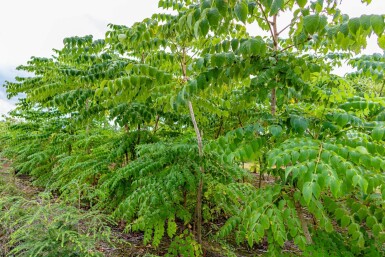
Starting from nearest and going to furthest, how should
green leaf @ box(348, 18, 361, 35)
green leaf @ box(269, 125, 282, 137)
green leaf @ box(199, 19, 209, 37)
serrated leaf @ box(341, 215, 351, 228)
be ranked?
green leaf @ box(348, 18, 361, 35), green leaf @ box(199, 19, 209, 37), green leaf @ box(269, 125, 282, 137), serrated leaf @ box(341, 215, 351, 228)

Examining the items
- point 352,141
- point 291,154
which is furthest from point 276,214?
point 352,141

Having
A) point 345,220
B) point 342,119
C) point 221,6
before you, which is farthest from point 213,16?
point 345,220

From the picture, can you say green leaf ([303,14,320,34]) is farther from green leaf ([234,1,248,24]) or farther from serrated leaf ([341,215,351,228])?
serrated leaf ([341,215,351,228])

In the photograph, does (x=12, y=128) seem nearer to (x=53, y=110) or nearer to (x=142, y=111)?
(x=53, y=110)

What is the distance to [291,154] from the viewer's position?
1.45 meters

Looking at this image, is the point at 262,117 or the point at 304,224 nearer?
the point at 262,117

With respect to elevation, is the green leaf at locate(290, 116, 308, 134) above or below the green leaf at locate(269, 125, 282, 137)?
above

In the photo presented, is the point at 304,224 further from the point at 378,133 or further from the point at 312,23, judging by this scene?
the point at 312,23

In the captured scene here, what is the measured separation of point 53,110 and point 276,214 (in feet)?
18.3

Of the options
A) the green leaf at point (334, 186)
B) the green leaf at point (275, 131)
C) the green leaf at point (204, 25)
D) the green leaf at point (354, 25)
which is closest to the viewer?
the green leaf at point (334, 186)

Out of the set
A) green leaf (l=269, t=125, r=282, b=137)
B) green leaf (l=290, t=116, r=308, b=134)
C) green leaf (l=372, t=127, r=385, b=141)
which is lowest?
green leaf (l=372, t=127, r=385, b=141)

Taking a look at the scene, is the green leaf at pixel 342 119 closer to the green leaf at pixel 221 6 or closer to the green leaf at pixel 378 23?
the green leaf at pixel 378 23

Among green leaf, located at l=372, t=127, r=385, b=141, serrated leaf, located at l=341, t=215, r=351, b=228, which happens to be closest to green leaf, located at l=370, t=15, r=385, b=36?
green leaf, located at l=372, t=127, r=385, b=141

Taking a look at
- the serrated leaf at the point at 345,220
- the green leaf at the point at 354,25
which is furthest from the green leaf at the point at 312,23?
the serrated leaf at the point at 345,220
